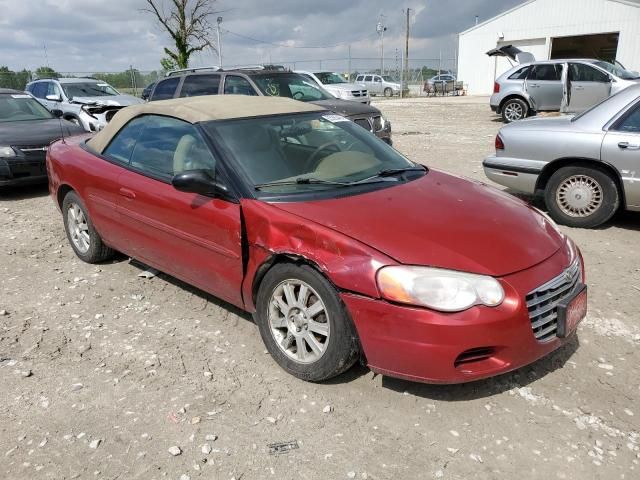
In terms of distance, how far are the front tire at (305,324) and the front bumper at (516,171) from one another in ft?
12.8

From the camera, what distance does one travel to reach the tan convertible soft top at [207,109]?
3730 millimetres

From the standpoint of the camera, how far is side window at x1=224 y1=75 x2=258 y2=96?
9.41 metres

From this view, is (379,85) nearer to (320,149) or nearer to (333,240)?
(320,149)

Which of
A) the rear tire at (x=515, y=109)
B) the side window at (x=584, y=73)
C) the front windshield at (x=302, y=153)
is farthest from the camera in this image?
the rear tire at (x=515, y=109)

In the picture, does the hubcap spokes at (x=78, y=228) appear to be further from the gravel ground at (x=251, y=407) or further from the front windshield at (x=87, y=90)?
the front windshield at (x=87, y=90)

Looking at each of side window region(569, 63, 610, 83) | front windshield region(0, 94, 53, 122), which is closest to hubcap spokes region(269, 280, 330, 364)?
front windshield region(0, 94, 53, 122)

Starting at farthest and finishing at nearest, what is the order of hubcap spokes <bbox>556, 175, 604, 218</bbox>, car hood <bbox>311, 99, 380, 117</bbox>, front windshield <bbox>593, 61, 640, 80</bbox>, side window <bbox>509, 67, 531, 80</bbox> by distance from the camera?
side window <bbox>509, 67, 531, 80</bbox>, front windshield <bbox>593, 61, 640, 80</bbox>, car hood <bbox>311, 99, 380, 117</bbox>, hubcap spokes <bbox>556, 175, 604, 218</bbox>

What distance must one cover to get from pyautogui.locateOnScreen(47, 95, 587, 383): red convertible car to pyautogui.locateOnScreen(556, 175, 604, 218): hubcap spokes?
8.08 feet

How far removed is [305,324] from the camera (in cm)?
297

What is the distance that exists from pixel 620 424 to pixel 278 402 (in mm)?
1722

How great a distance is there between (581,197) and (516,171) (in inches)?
29.1

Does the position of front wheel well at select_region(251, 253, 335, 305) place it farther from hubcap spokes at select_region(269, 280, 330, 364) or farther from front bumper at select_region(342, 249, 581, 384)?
front bumper at select_region(342, 249, 581, 384)

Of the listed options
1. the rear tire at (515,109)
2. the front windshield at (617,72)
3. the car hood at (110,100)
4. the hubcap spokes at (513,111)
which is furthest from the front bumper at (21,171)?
the front windshield at (617,72)

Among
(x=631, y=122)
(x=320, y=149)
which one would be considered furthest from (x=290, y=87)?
(x=320, y=149)
